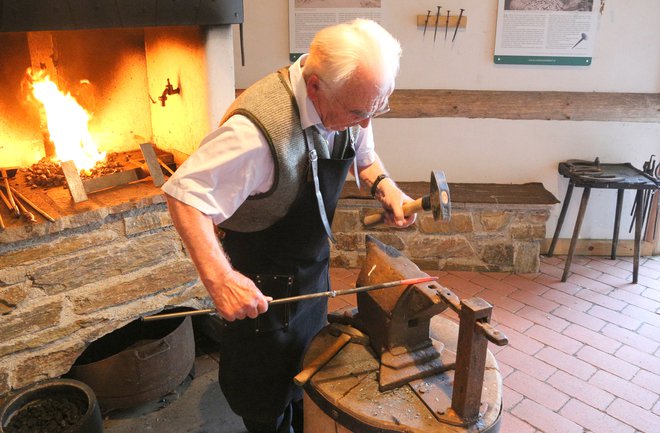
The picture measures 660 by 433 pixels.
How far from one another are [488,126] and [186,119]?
101 inches

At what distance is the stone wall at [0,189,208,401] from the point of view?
2664 mm

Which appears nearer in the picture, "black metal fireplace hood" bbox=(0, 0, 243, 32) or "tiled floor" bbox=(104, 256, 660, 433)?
"black metal fireplace hood" bbox=(0, 0, 243, 32)

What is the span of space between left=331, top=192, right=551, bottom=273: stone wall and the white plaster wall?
0.47 m

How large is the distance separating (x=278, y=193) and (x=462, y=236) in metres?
2.90

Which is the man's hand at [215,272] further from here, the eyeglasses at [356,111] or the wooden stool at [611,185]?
the wooden stool at [611,185]

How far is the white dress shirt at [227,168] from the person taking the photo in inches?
71.4

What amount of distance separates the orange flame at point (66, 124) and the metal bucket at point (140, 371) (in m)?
1.08

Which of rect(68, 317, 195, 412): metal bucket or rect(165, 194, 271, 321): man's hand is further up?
rect(165, 194, 271, 321): man's hand

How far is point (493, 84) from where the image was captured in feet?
15.2

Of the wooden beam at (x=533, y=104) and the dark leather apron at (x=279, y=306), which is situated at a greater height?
the wooden beam at (x=533, y=104)

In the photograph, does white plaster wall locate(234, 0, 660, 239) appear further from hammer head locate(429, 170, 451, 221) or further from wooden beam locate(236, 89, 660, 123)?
hammer head locate(429, 170, 451, 221)

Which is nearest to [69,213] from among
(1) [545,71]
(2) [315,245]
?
(2) [315,245]

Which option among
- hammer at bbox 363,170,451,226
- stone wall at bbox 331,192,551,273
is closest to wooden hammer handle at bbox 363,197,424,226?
hammer at bbox 363,170,451,226

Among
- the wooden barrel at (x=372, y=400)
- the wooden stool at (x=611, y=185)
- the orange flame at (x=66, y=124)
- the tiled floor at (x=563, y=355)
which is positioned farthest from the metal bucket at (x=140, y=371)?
the wooden stool at (x=611, y=185)
